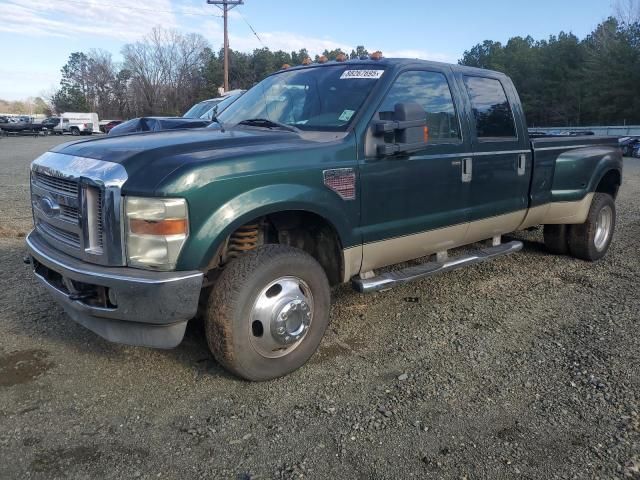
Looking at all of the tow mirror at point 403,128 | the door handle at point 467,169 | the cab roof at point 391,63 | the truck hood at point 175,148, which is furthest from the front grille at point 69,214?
the door handle at point 467,169

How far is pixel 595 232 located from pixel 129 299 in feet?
17.1

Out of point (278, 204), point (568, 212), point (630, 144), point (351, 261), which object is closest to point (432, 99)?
point (351, 261)

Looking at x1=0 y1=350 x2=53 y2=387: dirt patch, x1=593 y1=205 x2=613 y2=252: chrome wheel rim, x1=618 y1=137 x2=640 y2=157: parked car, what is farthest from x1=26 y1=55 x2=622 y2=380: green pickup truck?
x1=618 y1=137 x2=640 y2=157: parked car

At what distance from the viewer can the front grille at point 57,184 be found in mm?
3092

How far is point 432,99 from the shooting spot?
432cm

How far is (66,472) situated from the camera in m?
2.47

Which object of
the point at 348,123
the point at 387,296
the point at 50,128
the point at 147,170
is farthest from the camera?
the point at 50,128

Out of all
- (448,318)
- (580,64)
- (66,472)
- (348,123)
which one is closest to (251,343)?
(66,472)

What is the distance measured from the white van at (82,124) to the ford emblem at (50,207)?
56.4 m

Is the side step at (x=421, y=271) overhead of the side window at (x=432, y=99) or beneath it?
beneath

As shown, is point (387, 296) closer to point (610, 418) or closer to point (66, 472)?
point (610, 418)

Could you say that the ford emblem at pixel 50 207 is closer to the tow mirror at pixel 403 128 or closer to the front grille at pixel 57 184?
the front grille at pixel 57 184

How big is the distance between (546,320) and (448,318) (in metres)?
0.78

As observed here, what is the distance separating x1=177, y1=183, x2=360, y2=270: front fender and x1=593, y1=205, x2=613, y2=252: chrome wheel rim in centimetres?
395
